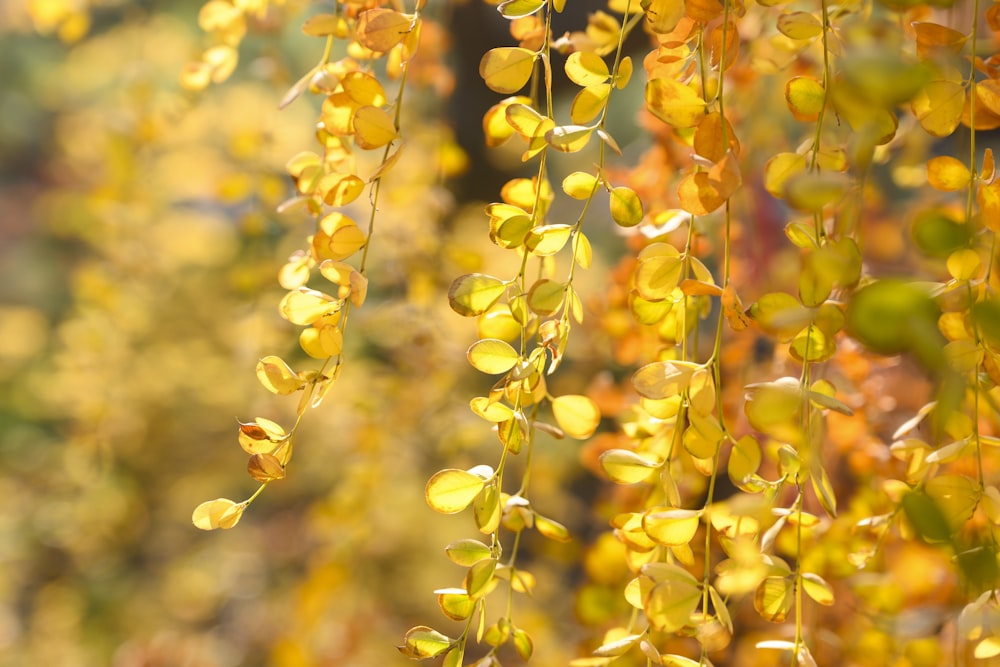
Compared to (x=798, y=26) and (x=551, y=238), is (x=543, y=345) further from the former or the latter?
(x=798, y=26)

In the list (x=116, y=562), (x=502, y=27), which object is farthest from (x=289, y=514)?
(x=502, y=27)

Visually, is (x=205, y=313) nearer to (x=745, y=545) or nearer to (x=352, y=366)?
(x=352, y=366)

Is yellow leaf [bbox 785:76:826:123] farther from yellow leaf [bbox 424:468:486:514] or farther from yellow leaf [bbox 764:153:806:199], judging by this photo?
yellow leaf [bbox 424:468:486:514]

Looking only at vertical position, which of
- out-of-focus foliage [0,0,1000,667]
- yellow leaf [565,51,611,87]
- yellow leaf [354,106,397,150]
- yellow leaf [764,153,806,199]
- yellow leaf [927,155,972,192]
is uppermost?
yellow leaf [565,51,611,87]

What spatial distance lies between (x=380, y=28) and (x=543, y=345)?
0.16 meters

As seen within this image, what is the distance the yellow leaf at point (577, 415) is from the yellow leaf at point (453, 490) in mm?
61

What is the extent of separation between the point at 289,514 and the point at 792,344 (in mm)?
2496

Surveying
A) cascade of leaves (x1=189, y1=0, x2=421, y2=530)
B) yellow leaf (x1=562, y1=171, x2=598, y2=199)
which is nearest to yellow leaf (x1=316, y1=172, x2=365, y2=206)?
cascade of leaves (x1=189, y1=0, x2=421, y2=530)

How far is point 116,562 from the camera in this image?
8.89 ft

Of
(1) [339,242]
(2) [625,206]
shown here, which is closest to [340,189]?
(1) [339,242]

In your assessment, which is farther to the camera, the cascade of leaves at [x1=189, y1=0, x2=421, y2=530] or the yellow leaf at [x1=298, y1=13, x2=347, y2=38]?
the yellow leaf at [x1=298, y1=13, x2=347, y2=38]

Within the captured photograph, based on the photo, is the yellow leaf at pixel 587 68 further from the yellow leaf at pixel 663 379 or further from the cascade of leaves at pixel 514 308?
the yellow leaf at pixel 663 379

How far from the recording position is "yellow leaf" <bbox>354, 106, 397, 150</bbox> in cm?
39

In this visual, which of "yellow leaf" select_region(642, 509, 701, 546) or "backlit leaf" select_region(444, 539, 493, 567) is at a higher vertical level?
"yellow leaf" select_region(642, 509, 701, 546)
